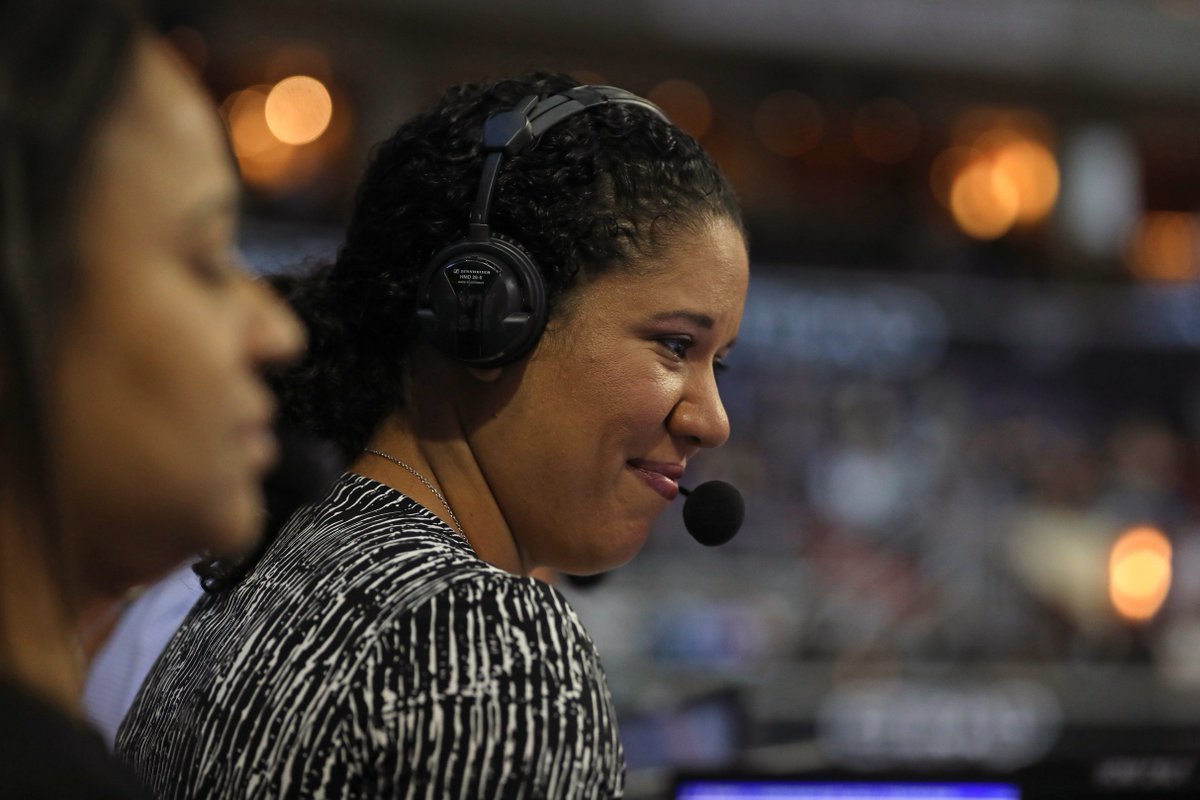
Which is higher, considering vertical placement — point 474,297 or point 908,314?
point 908,314

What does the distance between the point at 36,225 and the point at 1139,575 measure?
5459mm

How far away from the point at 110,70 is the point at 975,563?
5.57m

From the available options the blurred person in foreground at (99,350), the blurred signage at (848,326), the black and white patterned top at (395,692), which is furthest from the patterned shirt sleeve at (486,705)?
the blurred signage at (848,326)

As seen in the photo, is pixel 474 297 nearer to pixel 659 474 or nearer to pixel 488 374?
pixel 488 374

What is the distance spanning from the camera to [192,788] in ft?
2.53

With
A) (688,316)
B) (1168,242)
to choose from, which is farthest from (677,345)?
(1168,242)

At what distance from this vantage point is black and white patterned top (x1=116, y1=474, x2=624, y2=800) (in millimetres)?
691

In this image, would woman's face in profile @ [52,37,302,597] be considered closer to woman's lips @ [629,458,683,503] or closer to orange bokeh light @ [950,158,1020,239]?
woman's lips @ [629,458,683,503]

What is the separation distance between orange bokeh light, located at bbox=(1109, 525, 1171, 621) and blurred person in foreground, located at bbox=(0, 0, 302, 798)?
5.28 meters

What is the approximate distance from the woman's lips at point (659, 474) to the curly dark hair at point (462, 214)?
0.46 feet

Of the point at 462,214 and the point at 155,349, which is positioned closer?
the point at 155,349

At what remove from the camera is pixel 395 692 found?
704 mm

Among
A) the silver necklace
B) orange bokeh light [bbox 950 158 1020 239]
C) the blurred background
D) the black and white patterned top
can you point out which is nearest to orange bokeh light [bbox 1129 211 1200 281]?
the blurred background

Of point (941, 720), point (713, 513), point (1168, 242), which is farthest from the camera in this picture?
point (1168, 242)
